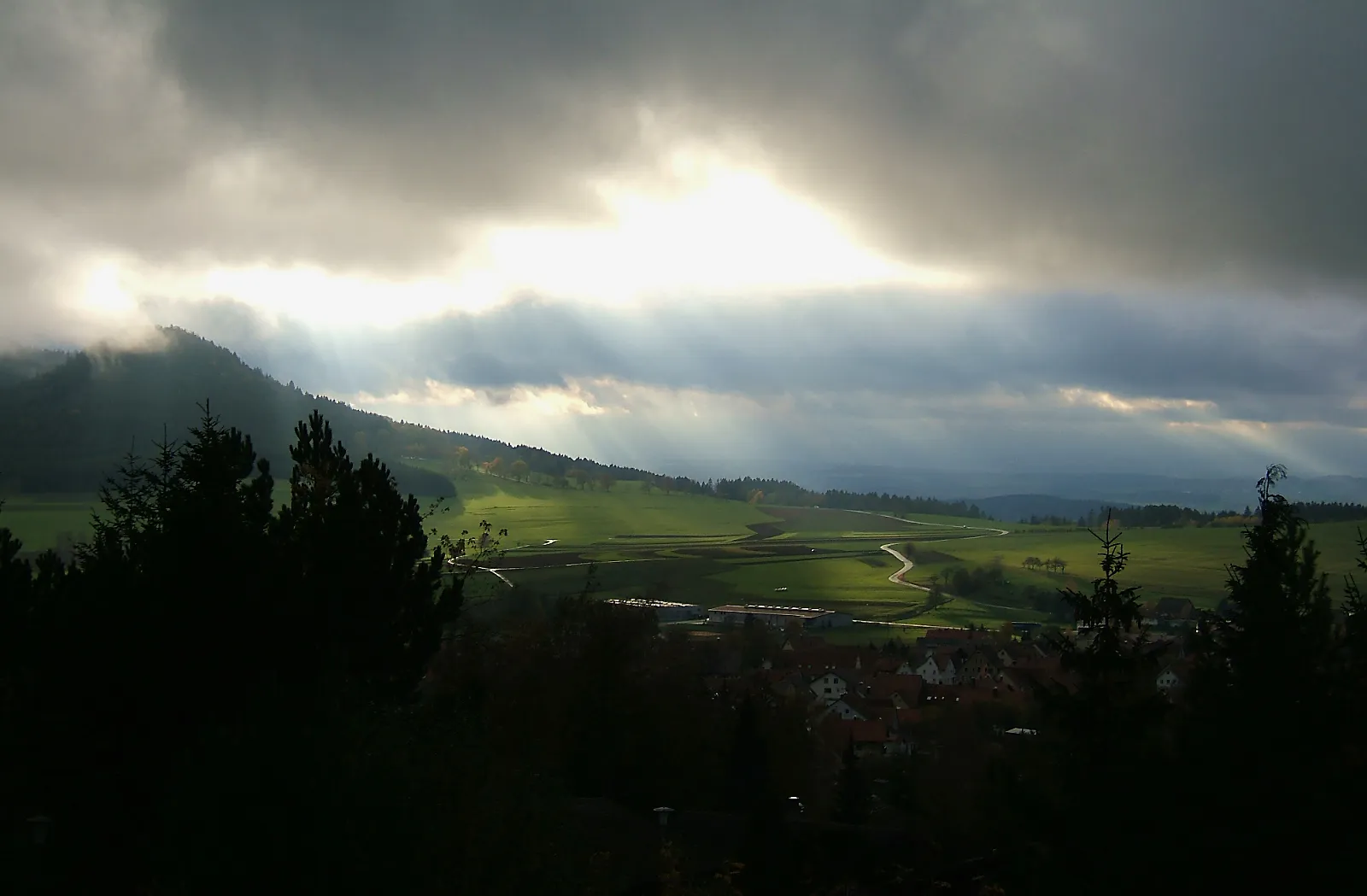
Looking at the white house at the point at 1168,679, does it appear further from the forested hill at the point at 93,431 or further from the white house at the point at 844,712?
the forested hill at the point at 93,431

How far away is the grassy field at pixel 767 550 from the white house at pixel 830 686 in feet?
64.7

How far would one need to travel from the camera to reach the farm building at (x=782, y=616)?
305 ft

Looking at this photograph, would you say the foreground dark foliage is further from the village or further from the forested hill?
the forested hill

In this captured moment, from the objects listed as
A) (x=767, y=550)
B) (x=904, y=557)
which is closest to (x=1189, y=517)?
(x=904, y=557)

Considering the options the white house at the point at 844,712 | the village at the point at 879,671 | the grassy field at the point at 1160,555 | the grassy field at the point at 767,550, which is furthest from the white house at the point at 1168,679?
the grassy field at the point at 1160,555

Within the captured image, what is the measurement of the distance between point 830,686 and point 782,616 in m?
29.6

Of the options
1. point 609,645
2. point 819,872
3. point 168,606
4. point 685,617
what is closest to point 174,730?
point 168,606

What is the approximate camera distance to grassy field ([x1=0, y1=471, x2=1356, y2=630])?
104312 mm

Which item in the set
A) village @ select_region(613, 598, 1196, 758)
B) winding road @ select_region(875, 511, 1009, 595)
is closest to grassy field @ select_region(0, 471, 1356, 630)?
winding road @ select_region(875, 511, 1009, 595)

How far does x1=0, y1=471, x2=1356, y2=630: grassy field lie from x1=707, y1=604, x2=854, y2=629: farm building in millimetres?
3465

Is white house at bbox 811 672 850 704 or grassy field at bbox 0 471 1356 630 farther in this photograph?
grassy field at bbox 0 471 1356 630

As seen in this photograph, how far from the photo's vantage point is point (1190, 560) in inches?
4587

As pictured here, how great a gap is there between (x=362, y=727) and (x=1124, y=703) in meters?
9.68

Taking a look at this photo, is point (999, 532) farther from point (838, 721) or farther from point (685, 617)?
point (838, 721)
